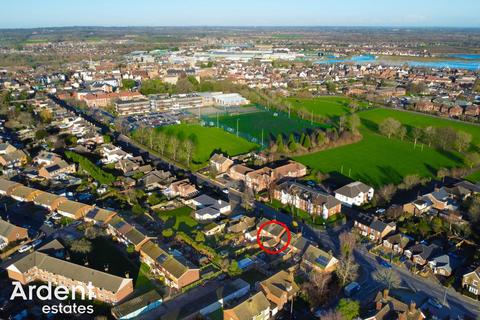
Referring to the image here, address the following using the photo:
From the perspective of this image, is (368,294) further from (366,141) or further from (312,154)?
(366,141)

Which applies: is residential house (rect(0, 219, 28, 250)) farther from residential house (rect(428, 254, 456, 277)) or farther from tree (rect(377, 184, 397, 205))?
tree (rect(377, 184, 397, 205))

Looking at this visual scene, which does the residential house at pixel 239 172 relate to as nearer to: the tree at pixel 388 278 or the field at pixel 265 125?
the field at pixel 265 125

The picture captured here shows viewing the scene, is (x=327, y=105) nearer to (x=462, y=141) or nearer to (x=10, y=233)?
(x=462, y=141)

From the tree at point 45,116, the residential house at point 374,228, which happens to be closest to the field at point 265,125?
the residential house at point 374,228

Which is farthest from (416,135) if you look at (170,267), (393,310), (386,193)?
(170,267)

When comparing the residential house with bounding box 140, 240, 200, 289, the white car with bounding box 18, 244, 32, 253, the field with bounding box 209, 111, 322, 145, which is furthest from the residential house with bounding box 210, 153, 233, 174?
the white car with bounding box 18, 244, 32, 253

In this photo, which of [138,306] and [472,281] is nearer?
[138,306]

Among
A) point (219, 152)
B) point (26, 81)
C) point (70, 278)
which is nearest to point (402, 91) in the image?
point (219, 152)
